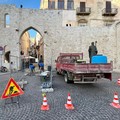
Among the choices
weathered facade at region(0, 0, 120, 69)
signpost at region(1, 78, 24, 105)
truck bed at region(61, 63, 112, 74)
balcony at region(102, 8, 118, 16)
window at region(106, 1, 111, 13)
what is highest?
window at region(106, 1, 111, 13)

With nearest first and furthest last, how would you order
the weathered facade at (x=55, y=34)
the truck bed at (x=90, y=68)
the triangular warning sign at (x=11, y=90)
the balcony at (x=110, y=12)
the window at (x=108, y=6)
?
the triangular warning sign at (x=11, y=90), the truck bed at (x=90, y=68), the weathered facade at (x=55, y=34), the balcony at (x=110, y=12), the window at (x=108, y=6)

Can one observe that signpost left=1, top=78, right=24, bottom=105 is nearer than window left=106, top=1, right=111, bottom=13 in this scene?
Yes

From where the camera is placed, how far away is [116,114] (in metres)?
5.21

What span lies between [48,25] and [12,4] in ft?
18.8

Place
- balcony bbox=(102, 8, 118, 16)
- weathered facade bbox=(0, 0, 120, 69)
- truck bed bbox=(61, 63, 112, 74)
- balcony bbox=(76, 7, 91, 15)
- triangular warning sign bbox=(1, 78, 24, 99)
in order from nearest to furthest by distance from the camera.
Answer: triangular warning sign bbox=(1, 78, 24, 99), truck bed bbox=(61, 63, 112, 74), weathered facade bbox=(0, 0, 120, 69), balcony bbox=(76, 7, 91, 15), balcony bbox=(102, 8, 118, 16)

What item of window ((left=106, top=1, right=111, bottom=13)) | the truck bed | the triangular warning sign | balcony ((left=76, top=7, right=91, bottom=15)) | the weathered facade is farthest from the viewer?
window ((left=106, top=1, right=111, bottom=13))

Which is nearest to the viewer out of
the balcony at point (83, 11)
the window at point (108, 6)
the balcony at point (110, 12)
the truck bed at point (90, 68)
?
the truck bed at point (90, 68)

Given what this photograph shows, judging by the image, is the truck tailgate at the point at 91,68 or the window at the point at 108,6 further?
the window at the point at 108,6

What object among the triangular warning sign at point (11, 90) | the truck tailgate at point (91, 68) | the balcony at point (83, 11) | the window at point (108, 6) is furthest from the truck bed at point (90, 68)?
the window at point (108, 6)

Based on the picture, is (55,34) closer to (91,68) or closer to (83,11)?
(83,11)

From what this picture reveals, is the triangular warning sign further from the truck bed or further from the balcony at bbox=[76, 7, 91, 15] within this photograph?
the balcony at bbox=[76, 7, 91, 15]

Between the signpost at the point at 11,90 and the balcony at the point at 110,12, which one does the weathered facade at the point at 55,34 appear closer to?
the balcony at the point at 110,12

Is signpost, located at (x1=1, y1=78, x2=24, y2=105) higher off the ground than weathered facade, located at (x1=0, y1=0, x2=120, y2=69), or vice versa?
weathered facade, located at (x1=0, y1=0, x2=120, y2=69)

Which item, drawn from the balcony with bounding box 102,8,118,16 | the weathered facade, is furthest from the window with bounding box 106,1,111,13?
the weathered facade
